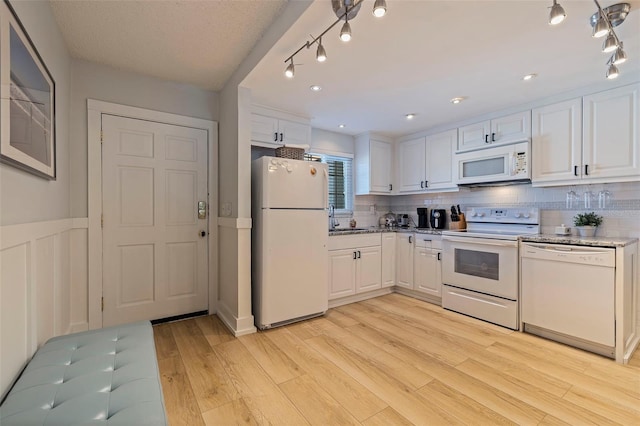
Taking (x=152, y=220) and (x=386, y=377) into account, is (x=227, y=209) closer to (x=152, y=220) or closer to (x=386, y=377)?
(x=152, y=220)

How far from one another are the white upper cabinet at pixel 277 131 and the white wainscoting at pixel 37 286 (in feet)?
5.91

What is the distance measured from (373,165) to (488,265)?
77.2 inches

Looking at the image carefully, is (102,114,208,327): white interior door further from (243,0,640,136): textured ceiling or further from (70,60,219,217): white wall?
(243,0,640,136): textured ceiling

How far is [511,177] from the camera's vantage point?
304cm

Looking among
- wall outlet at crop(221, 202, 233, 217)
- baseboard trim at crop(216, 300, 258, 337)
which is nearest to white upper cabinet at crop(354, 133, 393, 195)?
Result: wall outlet at crop(221, 202, 233, 217)

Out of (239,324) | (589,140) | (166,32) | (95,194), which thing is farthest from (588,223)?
(95,194)

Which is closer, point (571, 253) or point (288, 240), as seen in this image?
point (571, 253)

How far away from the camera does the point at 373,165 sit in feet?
13.6

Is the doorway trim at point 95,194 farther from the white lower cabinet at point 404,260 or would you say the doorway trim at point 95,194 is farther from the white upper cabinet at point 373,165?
the white lower cabinet at point 404,260

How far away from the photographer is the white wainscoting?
116cm

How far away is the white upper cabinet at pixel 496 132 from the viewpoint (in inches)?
118

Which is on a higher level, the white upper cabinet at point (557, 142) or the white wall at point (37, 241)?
the white upper cabinet at point (557, 142)

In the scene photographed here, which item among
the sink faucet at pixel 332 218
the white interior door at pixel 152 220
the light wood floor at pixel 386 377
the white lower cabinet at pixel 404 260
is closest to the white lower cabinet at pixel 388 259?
the white lower cabinet at pixel 404 260

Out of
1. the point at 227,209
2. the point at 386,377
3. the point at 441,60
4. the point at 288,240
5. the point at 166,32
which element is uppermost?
the point at 166,32
